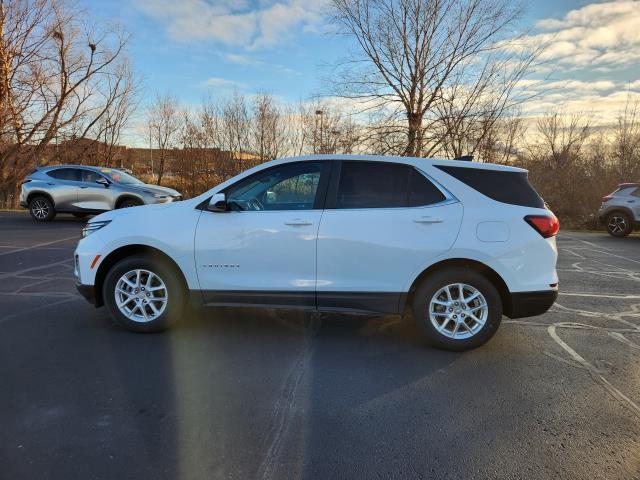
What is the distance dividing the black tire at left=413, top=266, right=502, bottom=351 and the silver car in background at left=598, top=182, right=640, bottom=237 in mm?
12212

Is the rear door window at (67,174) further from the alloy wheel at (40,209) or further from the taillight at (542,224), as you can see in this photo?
the taillight at (542,224)

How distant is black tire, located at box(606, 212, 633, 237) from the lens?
44.0 feet

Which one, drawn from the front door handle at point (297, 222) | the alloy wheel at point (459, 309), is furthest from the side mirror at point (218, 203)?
the alloy wheel at point (459, 309)

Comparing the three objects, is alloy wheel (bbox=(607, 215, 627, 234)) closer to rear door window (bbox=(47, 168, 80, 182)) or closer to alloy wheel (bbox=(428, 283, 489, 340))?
alloy wheel (bbox=(428, 283, 489, 340))

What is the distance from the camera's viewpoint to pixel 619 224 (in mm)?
13602

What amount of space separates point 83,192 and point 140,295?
35.6ft

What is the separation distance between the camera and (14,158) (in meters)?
23.4

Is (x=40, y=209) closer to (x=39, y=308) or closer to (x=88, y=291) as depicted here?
(x=39, y=308)

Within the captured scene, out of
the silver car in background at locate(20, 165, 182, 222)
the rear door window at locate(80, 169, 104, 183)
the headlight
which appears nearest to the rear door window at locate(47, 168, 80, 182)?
the silver car in background at locate(20, 165, 182, 222)

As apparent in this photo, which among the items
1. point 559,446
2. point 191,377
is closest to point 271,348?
point 191,377

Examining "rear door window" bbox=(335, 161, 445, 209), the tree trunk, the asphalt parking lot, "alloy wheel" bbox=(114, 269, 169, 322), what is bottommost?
the asphalt parking lot

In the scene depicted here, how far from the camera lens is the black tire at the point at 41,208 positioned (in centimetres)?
1377

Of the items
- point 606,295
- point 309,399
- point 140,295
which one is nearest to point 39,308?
point 140,295

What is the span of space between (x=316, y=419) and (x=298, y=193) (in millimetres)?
2117
